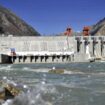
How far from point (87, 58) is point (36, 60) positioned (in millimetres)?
15378

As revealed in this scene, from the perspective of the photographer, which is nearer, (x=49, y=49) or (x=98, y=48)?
(x=49, y=49)

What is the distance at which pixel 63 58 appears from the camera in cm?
13462

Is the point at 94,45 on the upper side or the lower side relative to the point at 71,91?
upper

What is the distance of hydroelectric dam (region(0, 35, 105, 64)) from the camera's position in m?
132

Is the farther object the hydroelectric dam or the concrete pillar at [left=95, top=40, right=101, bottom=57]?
the concrete pillar at [left=95, top=40, right=101, bottom=57]

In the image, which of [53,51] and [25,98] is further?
[53,51]

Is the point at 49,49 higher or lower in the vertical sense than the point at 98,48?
lower

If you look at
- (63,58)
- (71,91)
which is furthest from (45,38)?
(71,91)

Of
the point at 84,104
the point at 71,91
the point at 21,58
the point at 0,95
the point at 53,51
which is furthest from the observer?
the point at 53,51

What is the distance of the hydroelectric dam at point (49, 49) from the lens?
132m

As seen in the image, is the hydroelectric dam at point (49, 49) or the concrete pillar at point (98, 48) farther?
the concrete pillar at point (98, 48)

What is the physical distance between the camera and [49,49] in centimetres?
14112

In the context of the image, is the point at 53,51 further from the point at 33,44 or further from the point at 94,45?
the point at 94,45

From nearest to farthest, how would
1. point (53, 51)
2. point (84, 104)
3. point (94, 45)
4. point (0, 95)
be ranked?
point (0, 95), point (84, 104), point (53, 51), point (94, 45)
